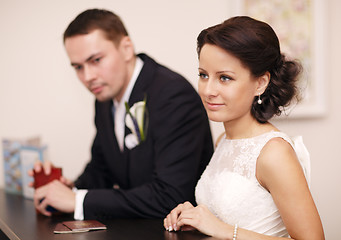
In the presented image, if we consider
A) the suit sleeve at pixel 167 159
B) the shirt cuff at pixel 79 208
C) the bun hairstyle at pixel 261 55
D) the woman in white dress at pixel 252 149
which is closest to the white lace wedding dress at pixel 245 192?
the woman in white dress at pixel 252 149

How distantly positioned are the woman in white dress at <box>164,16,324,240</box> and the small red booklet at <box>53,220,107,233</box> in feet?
0.78

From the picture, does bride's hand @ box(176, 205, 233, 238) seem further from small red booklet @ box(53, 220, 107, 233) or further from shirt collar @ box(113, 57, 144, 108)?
shirt collar @ box(113, 57, 144, 108)

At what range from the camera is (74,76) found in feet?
9.42

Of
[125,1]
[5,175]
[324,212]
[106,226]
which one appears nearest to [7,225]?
[106,226]

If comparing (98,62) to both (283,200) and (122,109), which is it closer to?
(122,109)

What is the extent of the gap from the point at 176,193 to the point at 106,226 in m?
0.31

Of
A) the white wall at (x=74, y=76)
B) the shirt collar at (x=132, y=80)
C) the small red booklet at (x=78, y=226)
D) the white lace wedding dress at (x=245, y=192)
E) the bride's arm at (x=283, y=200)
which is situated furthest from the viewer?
the white wall at (x=74, y=76)

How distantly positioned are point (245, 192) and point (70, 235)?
0.57m

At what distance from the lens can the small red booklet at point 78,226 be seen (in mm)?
1582

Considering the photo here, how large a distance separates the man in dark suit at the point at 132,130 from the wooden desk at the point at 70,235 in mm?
68

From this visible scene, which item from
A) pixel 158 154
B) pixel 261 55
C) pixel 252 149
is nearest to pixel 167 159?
pixel 158 154

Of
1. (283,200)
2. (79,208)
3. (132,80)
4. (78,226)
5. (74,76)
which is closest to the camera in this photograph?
(283,200)

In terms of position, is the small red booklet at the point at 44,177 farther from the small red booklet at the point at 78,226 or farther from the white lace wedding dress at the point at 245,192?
the white lace wedding dress at the point at 245,192

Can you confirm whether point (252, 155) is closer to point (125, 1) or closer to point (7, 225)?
point (7, 225)
